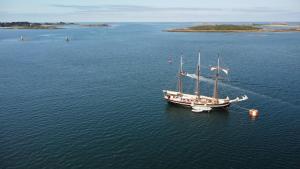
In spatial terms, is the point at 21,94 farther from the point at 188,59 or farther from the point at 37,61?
the point at 188,59

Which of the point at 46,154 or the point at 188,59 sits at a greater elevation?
the point at 188,59

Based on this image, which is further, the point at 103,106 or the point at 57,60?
the point at 57,60

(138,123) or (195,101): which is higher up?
(195,101)

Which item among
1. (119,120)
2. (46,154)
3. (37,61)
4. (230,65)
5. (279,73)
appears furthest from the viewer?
(37,61)

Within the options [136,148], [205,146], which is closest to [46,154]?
[136,148]

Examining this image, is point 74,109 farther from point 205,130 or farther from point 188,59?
point 188,59

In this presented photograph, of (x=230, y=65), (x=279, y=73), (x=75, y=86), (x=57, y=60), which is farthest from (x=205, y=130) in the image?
(x=57, y=60)

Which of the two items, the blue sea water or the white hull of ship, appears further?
the white hull of ship

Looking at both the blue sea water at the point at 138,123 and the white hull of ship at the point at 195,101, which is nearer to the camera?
the blue sea water at the point at 138,123

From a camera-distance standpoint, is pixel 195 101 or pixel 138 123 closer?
pixel 138 123

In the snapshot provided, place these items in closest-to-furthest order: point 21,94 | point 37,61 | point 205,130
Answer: point 205,130, point 21,94, point 37,61
